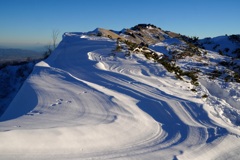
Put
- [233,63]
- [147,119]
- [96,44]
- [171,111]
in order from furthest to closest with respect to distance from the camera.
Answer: [233,63]
[96,44]
[171,111]
[147,119]

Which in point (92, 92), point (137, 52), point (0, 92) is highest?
point (137, 52)

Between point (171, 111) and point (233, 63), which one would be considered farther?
point (233, 63)

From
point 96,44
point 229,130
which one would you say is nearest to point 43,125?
point 229,130

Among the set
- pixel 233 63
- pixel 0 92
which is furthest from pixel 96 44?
pixel 233 63

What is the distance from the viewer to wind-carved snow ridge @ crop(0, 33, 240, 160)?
11.8ft

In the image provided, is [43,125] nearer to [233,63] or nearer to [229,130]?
[229,130]

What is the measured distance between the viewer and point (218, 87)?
27.1 ft

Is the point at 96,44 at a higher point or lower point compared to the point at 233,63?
higher

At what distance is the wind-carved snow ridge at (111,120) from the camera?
3.58 metres

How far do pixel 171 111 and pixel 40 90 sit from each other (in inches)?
115

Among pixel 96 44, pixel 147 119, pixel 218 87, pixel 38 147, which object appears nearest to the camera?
pixel 38 147

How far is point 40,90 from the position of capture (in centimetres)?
648

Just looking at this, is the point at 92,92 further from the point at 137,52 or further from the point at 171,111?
the point at 137,52

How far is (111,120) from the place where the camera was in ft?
15.3
